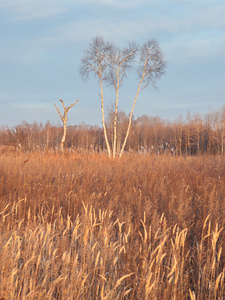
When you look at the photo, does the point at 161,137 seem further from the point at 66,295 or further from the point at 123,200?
the point at 66,295

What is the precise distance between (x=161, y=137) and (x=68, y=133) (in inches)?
516

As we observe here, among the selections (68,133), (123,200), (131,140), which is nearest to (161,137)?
(131,140)

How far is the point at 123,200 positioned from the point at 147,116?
159ft

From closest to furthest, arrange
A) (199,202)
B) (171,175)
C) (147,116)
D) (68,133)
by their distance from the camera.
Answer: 1. (199,202)
2. (171,175)
3. (68,133)
4. (147,116)

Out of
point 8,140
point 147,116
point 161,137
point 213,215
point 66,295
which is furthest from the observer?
point 147,116

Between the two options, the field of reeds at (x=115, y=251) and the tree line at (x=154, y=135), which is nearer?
the field of reeds at (x=115, y=251)

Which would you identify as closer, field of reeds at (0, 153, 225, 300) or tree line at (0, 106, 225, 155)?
field of reeds at (0, 153, 225, 300)

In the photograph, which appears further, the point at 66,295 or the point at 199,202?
the point at 199,202

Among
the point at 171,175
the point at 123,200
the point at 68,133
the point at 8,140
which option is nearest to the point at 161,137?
the point at 68,133

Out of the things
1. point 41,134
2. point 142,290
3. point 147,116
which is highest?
point 147,116

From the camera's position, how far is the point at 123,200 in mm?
5711

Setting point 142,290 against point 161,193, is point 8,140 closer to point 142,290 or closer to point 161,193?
point 161,193

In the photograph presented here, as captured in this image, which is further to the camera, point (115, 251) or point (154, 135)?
point (154, 135)

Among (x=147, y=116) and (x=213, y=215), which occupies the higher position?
(x=147, y=116)
